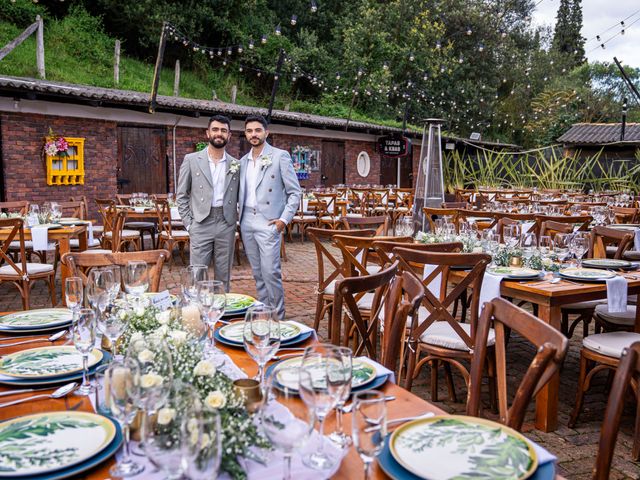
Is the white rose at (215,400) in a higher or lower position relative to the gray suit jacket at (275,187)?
lower

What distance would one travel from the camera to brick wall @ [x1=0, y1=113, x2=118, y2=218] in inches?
422

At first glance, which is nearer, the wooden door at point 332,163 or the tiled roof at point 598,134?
the wooden door at point 332,163

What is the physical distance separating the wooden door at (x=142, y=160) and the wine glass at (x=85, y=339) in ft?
38.1

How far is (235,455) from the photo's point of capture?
1.19m

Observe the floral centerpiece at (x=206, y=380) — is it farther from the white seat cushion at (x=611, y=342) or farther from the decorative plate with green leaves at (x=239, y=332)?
the white seat cushion at (x=611, y=342)

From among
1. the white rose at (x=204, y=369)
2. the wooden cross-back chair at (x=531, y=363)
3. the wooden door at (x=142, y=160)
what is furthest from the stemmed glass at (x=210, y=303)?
the wooden door at (x=142, y=160)

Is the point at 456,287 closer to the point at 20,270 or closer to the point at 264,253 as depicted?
the point at 264,253

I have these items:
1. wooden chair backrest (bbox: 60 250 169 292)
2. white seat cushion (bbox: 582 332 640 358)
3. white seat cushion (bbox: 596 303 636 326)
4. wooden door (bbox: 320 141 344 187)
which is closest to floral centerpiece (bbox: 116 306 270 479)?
wooden chair backrest (bbox: 60 250 169 292)

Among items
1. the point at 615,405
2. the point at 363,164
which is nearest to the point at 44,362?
the point at 615,405

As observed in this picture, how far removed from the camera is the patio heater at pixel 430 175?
8812 millimetres

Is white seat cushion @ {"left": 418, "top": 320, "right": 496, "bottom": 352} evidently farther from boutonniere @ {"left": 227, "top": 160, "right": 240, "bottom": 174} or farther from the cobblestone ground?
boutonniere @ {"left": 227, "top": 160, "right": 240, "bottom": 174}

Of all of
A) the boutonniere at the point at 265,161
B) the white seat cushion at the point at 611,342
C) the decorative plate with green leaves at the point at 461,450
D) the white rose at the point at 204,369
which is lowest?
the white seat cushion at the point at 611,342

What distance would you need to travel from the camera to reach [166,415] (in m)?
1.05

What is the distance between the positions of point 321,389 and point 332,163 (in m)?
17.3
